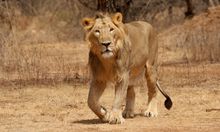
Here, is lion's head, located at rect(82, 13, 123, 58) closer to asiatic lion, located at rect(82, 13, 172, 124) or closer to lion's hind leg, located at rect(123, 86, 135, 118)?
asiatic lion, located at rect(82, 13, 172, 124)

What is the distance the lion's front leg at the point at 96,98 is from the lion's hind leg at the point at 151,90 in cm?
102

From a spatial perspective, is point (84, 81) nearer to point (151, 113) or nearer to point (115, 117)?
point (151, 113)

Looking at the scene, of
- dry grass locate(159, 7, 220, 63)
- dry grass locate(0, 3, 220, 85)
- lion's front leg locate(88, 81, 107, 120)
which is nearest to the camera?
lion's front leg locate(88, 81, 107, 120)

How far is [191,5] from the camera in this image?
2873 cm

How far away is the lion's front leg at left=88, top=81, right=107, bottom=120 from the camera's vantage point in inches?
353

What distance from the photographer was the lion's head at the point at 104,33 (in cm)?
870

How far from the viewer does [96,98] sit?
9.00m

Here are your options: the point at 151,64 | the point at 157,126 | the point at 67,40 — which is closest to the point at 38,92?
the point at 151,64

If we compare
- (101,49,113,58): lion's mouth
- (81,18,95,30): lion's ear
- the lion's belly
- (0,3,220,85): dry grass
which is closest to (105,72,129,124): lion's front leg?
the lion's belly

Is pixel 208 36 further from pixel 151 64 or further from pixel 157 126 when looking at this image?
pixel 157 126

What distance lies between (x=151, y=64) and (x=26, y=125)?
6.66ft

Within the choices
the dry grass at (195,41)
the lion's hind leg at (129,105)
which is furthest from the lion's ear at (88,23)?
the dry grass at (195,41)

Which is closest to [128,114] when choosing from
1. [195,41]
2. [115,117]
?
[115,117]

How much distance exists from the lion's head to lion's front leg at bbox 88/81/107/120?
0.45 metres
